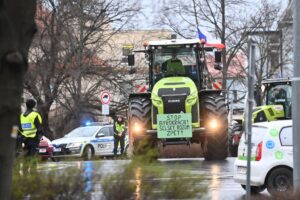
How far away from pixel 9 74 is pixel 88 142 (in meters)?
20.6

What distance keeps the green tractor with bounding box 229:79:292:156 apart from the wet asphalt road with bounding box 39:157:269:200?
463cm

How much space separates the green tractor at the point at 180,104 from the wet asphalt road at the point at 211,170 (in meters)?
0.94

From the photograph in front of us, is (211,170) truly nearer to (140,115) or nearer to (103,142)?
(140,115)

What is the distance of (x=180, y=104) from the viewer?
1691cm

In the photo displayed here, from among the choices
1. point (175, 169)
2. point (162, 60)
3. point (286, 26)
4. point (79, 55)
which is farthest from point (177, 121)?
point (286, 26)

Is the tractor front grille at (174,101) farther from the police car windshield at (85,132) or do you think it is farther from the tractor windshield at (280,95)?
the police car windshield at (85,132)

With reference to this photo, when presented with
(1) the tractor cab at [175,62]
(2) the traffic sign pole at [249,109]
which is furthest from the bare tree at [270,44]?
(2) the traffic sign pole at [249,109]

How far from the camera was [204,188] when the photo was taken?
644cm

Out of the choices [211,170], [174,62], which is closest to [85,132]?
[174,62]

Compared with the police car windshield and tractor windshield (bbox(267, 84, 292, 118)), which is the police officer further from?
tractor windshield (bbox(267, 84, 292, 118))

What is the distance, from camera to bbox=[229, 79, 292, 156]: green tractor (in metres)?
22.3

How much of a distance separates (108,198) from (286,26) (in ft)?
133

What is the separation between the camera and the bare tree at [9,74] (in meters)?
5.22

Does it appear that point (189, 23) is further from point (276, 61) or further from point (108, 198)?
point (108, 198)
